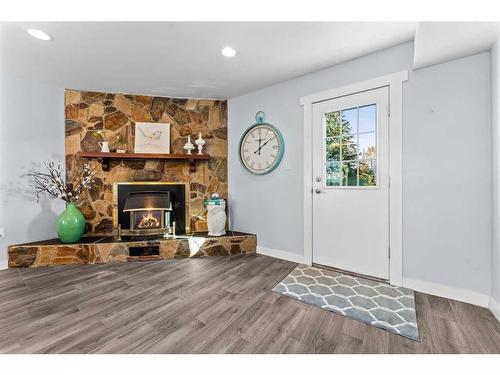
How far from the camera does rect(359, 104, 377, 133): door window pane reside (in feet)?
7.07

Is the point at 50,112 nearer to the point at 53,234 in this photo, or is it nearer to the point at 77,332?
the point at 53,234

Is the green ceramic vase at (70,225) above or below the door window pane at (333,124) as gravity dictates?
below

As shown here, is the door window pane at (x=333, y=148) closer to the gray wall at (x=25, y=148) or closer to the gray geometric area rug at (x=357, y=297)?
the gray geometric area rug at (x=357, y=297)

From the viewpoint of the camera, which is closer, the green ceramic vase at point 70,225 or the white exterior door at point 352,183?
the white exterior door at point 352,183

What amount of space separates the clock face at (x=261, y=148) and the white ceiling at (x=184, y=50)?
2.01 feet

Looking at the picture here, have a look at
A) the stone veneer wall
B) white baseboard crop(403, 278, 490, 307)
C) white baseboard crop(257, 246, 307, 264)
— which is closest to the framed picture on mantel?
the stone veneer wall

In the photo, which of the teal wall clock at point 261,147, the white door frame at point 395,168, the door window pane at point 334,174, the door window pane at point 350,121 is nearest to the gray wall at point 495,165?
the white door frame at point 395,168

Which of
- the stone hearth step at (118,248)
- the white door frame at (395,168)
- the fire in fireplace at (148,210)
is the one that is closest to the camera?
the white door frame at (395,168)

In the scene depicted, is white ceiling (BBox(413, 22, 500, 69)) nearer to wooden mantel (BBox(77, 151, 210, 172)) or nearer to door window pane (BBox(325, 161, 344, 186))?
door window pane (BBox(325, 161, 344, 186))

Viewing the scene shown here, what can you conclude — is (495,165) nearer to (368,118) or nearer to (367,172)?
(367,172)

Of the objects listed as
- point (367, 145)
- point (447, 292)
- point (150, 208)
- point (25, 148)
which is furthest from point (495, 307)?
point (25, 148)

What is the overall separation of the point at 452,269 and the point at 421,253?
221 millimetres

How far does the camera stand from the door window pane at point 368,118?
2.15m

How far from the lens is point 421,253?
1.91 meters
